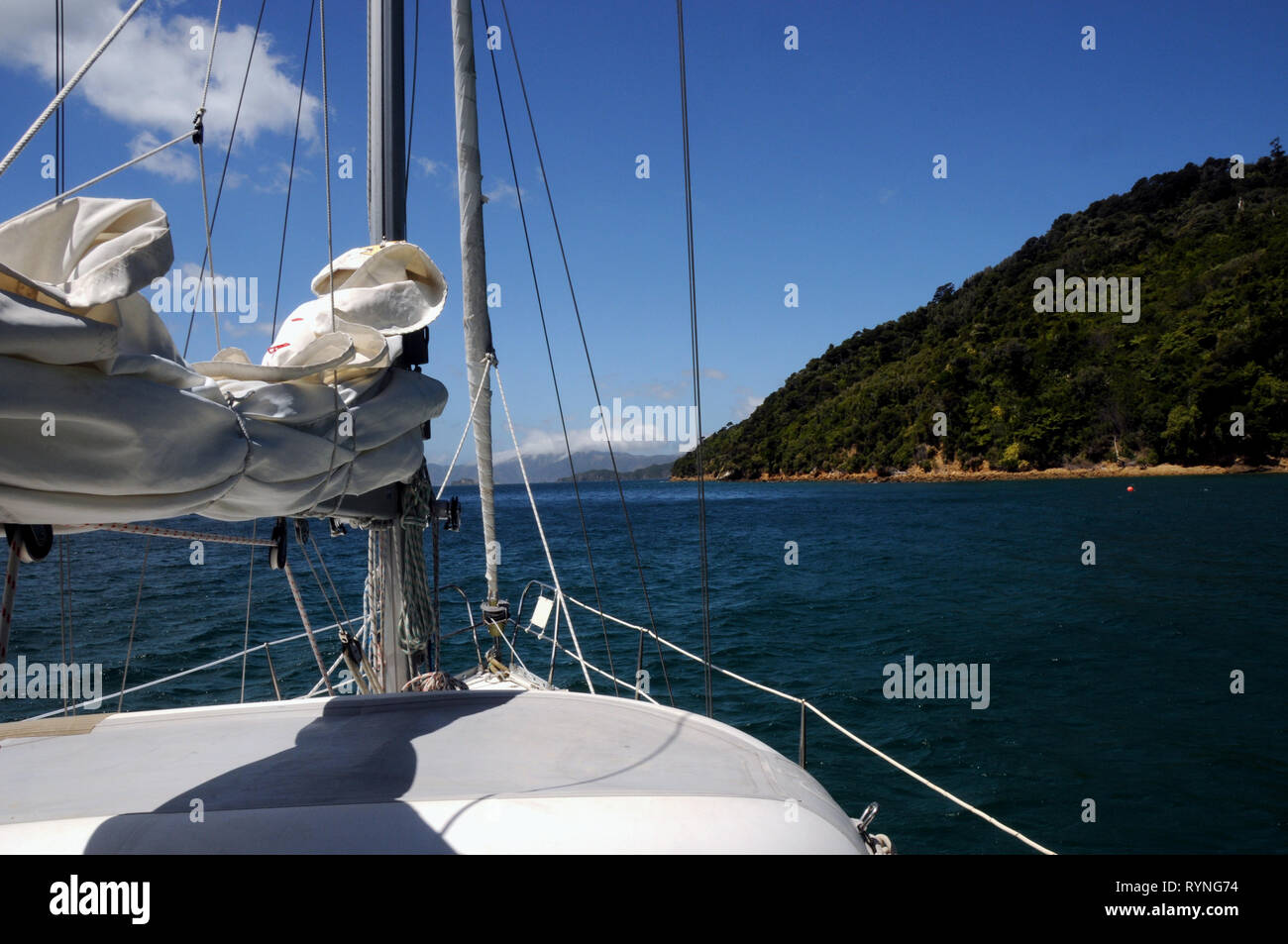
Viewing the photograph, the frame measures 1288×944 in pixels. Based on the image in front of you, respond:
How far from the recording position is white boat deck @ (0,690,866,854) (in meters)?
1.90

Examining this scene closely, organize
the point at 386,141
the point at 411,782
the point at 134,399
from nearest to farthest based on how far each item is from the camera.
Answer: the point at 134,399, the point at 411,782, the point at 386,141

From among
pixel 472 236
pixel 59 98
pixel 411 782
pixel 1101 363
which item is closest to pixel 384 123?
pixel 472 236

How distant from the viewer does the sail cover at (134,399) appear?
59.9 inches

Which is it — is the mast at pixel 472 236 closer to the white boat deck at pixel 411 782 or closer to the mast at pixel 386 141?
the mast at pixel 386 141

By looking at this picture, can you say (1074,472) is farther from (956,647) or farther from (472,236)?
(472,236)

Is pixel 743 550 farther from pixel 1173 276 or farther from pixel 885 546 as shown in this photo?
pixel 1173 276

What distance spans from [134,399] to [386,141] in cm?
276

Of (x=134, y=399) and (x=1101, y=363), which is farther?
(x=1101, y=363)

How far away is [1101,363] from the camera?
2041 inches

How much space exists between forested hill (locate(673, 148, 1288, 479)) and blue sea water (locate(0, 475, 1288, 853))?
75.3 ft

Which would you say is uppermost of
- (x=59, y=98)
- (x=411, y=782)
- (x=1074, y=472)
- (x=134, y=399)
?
(x=59, y=98)
